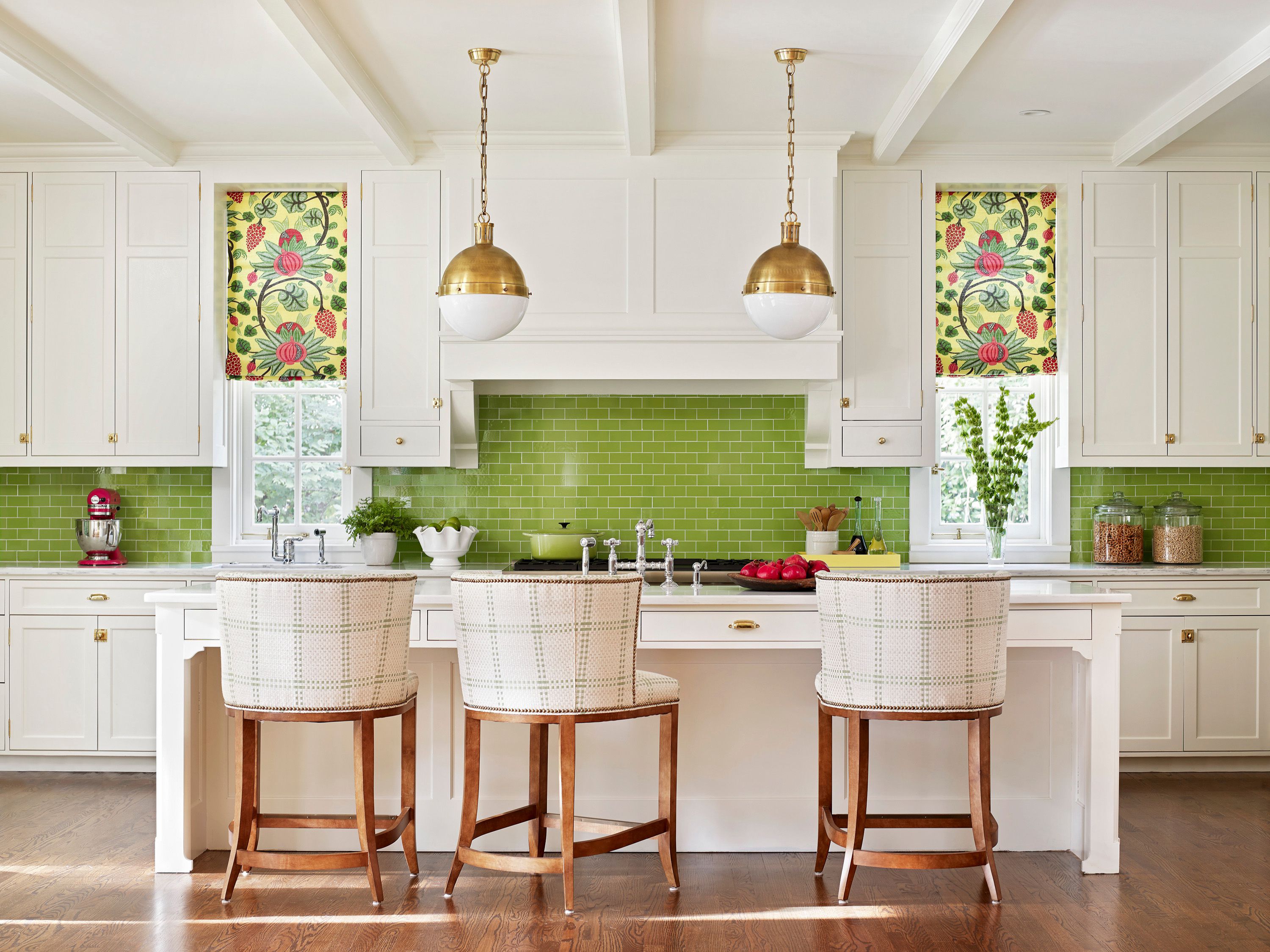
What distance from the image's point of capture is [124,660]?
4.55 m

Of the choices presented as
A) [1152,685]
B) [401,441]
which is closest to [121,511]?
[401,441]

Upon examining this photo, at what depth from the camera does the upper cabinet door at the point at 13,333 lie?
4.77 meters

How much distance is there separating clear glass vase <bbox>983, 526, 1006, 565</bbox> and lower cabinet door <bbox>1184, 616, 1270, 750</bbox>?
2.75 feet

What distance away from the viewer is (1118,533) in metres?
4.80

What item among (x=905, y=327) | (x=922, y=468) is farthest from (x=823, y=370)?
(x=922, y=468)

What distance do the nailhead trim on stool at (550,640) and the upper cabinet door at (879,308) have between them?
2276 mm

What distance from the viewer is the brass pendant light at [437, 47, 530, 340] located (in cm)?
333

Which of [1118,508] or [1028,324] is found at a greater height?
[1028,324]

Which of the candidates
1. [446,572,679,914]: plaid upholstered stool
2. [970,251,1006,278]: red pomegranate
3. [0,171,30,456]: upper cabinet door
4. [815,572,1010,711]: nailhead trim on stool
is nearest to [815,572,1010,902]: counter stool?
[815,572,1010,711]: nailhead trim on stool

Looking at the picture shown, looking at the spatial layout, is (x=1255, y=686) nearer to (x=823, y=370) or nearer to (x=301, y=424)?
(x=823, y=370)

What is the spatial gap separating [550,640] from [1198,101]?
3.32 m

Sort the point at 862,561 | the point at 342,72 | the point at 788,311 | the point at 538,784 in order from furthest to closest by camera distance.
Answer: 1. the point at 862,561
2. the point at 342,72
3. the point at 788,311
4. the point at 538,784

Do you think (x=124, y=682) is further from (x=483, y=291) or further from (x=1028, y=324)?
(x=1028, y=324)

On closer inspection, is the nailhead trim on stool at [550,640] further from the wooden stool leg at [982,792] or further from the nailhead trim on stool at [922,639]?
the wooden stool leg at [982,792]
